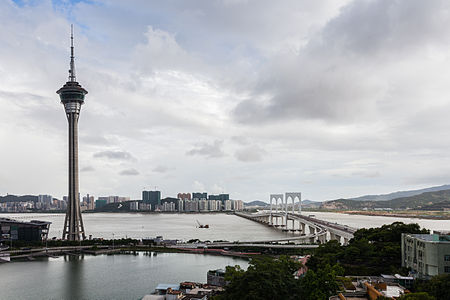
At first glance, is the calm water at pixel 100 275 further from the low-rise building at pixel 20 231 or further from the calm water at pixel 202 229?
the calm water at pixel 202 229

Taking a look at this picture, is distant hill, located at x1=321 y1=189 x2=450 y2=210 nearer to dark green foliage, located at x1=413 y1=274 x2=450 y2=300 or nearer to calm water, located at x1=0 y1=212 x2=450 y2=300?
calm water, located at x1=0 y1=212 x2=450 y2=300

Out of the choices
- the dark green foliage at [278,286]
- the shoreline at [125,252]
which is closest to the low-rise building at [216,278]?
the dark green foliage at [278,286]

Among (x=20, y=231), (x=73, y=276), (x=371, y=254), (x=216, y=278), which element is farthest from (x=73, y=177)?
(x=371, y=254)

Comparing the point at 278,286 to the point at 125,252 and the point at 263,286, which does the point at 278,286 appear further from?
the point at 125,252

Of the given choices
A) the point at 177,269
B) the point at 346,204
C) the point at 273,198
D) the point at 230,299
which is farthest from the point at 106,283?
the point at 346,204

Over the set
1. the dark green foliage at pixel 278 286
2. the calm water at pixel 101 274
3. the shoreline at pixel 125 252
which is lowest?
the shoreline at pixel 125 252

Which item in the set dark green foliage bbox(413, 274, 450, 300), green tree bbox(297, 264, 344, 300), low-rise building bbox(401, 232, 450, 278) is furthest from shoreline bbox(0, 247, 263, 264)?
dark green foliage bbox(413, 274, 450, 300)
